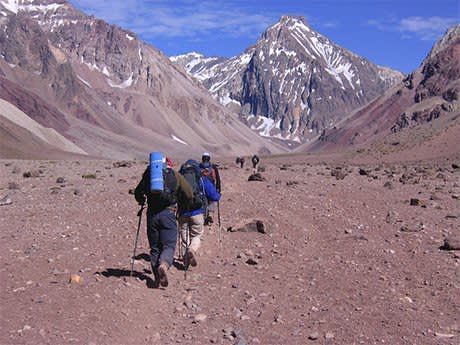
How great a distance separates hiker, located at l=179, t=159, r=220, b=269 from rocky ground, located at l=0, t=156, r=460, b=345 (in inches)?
14.0

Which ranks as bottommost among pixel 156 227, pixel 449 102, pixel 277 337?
pixel 277 337

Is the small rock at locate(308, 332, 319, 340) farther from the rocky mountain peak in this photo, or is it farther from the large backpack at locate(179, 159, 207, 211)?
the rocky mountain peak

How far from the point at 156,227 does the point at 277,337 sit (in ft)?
9.81

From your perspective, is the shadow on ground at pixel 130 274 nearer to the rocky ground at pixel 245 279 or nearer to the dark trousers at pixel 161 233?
the rocky ground at pixel 245 279

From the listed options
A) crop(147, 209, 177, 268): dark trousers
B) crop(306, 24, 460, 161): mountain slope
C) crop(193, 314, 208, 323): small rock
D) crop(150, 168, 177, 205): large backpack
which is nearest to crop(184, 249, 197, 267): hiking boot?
crop(147, 209, 177, 268): dark trousers

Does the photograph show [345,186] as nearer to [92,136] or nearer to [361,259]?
[361,259]

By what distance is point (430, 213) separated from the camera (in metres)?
18.4

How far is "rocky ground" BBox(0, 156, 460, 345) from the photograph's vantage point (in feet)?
29.1

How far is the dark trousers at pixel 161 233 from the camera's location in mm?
10836

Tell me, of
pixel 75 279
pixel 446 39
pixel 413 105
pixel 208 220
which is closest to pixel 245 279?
pixel 75 279

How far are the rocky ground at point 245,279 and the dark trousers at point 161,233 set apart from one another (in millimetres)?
511

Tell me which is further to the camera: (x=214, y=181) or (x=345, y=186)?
(x=345, y=186)

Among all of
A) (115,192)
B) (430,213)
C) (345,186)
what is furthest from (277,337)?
(345,186)

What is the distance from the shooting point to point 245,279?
1147 cm
